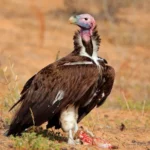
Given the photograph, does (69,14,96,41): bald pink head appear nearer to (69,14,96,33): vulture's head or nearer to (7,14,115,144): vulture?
(69,14,96,33): vulture's head

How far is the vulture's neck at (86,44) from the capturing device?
6961 millimetres

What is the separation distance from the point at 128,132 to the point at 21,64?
6.40m

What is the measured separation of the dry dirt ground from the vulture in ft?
0.91

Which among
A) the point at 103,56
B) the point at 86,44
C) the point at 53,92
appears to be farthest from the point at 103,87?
the point at 103,56

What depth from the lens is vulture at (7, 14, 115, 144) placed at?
6668mm

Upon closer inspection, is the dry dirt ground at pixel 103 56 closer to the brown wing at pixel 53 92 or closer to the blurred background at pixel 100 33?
the blurred background at pixel 100 33

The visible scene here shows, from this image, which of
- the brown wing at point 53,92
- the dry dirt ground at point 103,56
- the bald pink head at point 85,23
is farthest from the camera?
the dry dirt ground at point 103,56

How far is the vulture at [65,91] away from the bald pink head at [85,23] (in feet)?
0.63

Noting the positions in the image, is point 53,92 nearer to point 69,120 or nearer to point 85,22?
point 69,120

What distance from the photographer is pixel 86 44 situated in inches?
277

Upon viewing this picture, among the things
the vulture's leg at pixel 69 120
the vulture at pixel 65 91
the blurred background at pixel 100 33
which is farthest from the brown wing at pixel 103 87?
the blurred background at pixel 100 33

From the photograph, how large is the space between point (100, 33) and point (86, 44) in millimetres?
11460

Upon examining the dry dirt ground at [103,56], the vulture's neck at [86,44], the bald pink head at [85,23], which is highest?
the bald pink head at [85,23]

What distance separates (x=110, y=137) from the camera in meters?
7.77
